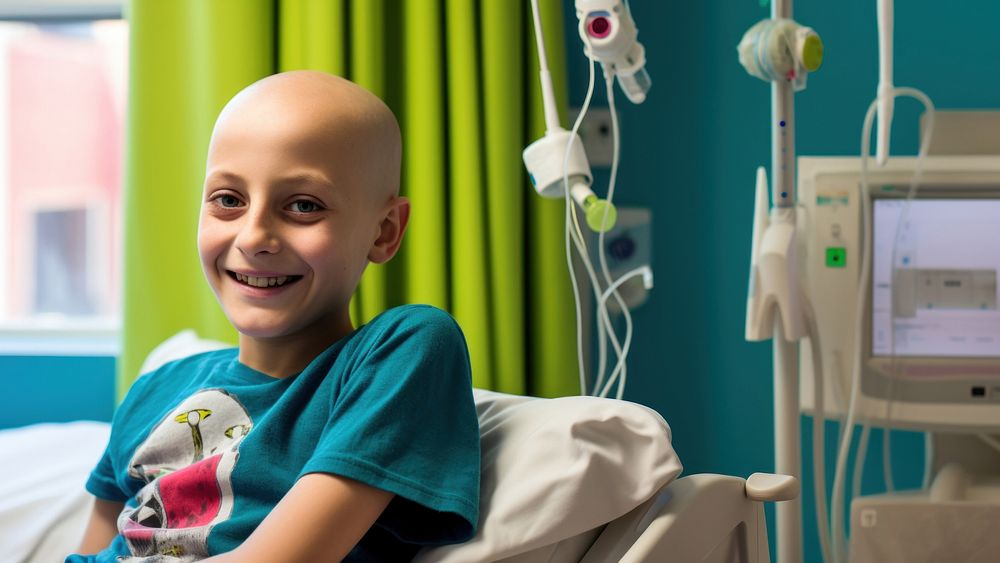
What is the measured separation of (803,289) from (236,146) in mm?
788

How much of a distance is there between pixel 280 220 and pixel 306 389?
0.16 metres

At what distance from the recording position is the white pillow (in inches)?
31.6

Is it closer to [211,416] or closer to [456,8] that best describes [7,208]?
[456,8]

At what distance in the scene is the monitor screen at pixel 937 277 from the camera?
1433 mm

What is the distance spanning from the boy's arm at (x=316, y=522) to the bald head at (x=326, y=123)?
→ 0.96 feet

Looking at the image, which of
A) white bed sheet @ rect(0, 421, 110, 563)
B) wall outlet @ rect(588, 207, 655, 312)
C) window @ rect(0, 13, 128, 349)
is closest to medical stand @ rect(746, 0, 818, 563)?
wall outlet @ rect(588, 207, 655, 312)

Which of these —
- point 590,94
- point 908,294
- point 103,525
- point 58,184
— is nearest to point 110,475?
point 103,525

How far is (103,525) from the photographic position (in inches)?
42.9

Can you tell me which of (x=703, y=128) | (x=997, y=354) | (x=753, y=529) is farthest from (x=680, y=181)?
(x=753, y=529)

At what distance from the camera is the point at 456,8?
1629 millimetres

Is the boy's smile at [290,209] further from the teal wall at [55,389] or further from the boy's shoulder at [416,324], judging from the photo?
the teal wall at [55,389]

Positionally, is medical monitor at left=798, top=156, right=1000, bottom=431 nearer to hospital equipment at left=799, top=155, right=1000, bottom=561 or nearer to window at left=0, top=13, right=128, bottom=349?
hospital equipment at left=799, top=155, right=1000, bottom=561

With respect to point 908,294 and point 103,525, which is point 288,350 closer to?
point 103,525

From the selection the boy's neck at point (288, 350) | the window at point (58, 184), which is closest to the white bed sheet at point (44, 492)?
the boy's neck at point (288, 350)
